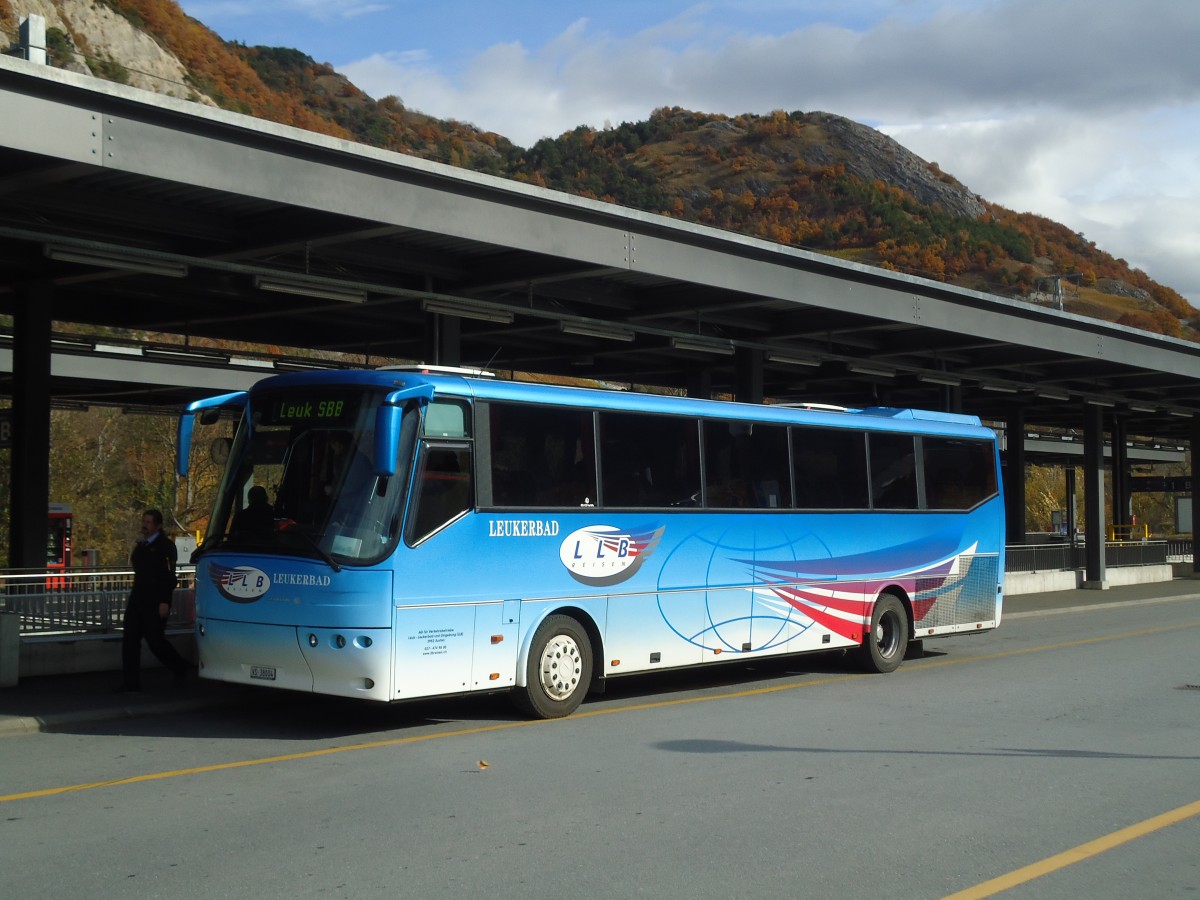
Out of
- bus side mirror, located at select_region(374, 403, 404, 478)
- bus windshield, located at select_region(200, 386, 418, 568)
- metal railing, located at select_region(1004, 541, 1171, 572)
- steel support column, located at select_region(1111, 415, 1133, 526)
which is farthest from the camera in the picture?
steel support column, located at select_region(1111, 415, 1133, 526)

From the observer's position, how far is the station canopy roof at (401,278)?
12539 millimetres

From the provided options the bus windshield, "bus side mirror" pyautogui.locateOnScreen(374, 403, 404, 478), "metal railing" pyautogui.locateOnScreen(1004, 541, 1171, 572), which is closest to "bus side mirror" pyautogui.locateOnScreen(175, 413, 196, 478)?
the bus windshield

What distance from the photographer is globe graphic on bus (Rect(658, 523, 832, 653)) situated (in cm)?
1393

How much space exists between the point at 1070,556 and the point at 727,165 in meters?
130

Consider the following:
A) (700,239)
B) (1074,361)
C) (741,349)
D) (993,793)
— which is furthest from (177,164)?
(1074,361)

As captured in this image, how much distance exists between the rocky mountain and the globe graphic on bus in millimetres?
65939

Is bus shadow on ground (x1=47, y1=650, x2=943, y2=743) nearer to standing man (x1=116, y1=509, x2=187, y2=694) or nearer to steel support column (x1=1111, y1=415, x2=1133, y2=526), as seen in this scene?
standing man (x1=116, y1=509, x2=187, y2=694)

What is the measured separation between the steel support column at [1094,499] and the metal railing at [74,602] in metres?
28.0

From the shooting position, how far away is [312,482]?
37.1 ft

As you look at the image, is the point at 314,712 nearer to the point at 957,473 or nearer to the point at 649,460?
the point at 649,460

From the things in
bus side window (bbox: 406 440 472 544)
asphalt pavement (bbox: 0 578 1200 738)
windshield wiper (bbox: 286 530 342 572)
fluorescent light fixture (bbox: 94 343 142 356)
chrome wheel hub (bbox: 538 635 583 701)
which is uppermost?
fluorescent light fixture (bbox: 94 343 142 356)

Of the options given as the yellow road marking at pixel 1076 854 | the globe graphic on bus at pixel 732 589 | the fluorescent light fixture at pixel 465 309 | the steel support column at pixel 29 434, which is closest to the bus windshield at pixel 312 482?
the globe graphic on bus at pixel 732 589

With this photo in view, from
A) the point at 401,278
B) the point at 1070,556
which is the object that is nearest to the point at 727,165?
the point at 1070,556

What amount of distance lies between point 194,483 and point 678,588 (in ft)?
106
